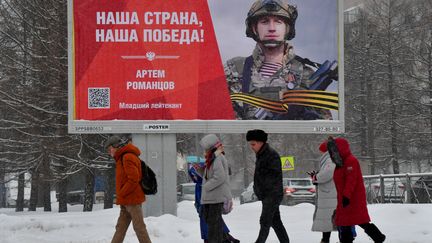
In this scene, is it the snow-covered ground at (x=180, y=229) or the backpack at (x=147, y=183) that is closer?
the backpack at (x=147, y=183)

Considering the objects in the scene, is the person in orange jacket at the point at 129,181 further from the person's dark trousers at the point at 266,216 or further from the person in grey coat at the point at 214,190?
the person's dark trousers at the point at 266,216

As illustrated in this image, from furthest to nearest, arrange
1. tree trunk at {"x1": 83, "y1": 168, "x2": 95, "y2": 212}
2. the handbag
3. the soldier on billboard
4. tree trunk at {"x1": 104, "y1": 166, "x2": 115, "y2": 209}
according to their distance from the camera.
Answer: tree trunk at {"x1": 104, "y1": 166, "x2": 115, "y2": 209}
tree trunk at {"x1": 83, "y1": 168, "x2": 95, "y2": 212}
the soldier on billboard
the handbag

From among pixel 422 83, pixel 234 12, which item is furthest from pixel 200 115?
pixel 422 83

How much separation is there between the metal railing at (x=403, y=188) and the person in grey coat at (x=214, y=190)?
12.3 metres

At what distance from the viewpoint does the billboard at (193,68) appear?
16.6 meters

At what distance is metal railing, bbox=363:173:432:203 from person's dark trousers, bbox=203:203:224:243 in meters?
12.3

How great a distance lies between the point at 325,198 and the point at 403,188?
1074cm


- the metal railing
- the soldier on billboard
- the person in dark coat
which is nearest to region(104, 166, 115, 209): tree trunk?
the metal railing

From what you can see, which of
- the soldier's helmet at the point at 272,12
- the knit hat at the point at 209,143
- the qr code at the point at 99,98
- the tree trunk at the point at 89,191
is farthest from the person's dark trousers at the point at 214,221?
the tree trunk at the point at 89,191

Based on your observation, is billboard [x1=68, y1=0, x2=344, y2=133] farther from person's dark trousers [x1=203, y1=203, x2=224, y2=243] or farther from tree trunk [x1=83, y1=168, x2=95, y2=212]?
tree trunk [x1=83, y1=168, x2=95, y2=212]

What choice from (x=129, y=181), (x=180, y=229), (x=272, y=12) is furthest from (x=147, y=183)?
(x=272, y=12)

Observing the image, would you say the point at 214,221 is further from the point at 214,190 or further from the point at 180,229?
the point at 180,229

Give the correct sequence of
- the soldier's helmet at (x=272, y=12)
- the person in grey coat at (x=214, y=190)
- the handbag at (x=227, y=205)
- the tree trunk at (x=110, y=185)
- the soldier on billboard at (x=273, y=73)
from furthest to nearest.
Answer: the tree trunk at (x=110, y=185) < the soldier's helmet at (x=272, y=12) < the soldier on billboard at (x=273, y=73) < the handbag at (x=227, y=205) < the person in grey coat at (x=214, y=190)

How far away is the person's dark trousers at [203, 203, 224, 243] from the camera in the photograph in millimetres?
9148
